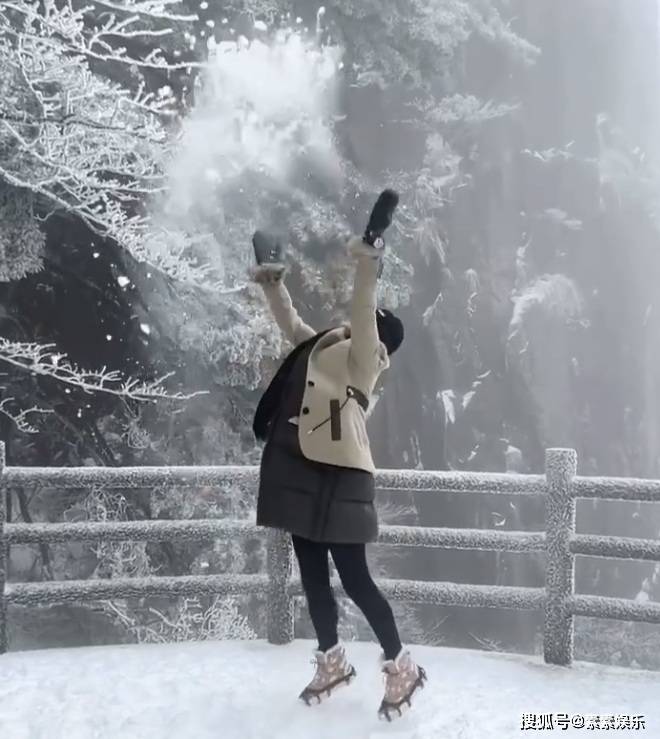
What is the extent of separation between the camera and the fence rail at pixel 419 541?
2.59 meters

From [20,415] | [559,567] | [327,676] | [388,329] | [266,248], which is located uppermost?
[266,248]

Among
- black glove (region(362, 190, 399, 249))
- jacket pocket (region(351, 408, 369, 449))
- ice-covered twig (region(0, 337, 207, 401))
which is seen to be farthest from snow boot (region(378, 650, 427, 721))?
ice-covered twig (region(0, 337, 207, 401))

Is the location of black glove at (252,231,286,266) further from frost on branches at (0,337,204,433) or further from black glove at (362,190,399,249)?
frost on branches at (0,337,204,433)

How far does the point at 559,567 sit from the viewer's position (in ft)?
8.55

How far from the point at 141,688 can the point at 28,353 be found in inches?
102

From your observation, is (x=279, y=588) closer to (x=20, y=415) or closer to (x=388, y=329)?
(x=388, y=329)

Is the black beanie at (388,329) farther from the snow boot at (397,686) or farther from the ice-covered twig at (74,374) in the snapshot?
the ice-covered twig at (74,374)

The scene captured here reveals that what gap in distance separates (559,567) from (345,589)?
0.97 meters

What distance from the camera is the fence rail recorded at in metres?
2.59

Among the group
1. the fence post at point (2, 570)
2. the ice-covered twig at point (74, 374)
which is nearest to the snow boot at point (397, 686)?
the fence post at point (2, 570)

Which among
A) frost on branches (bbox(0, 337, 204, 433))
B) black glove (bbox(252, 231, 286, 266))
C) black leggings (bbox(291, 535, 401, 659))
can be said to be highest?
black glove (bbox(252, 231, 286, 266))

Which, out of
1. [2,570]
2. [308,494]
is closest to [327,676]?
[308,494]

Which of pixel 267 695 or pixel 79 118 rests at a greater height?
pixel 79 118

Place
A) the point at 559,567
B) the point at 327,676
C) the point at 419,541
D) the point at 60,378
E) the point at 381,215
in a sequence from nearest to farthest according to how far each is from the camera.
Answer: the point at 381,215
the point at 327,676
the point at 559,567
the point at 419,541
the point at 60,378
